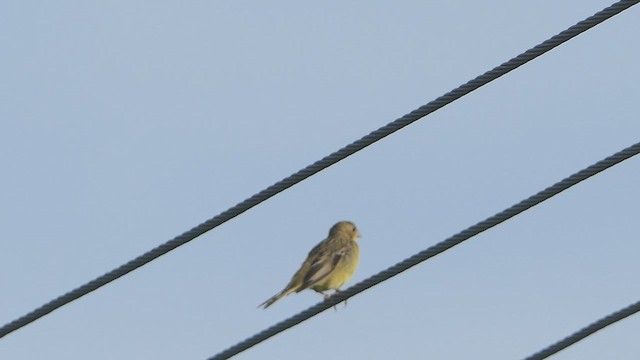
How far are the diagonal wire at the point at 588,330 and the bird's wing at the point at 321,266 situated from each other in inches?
236

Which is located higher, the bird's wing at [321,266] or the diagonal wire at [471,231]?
the bird's wing at [321,266]

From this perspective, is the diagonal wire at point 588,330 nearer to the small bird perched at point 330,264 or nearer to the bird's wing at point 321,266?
the small bird perched at point 330,264

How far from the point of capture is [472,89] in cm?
1026

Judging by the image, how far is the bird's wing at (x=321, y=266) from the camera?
602 inches

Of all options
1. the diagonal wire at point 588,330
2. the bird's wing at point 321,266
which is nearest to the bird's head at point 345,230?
the bird's wing at point 321,266

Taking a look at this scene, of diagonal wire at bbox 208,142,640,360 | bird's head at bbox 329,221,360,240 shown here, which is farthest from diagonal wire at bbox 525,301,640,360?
bird's head at bbox 329,221,360,240

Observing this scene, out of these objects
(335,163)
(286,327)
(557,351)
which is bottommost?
(557,351)

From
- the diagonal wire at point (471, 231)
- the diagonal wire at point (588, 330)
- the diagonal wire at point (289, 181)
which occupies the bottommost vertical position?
the diagonal wire at point (588, 330)

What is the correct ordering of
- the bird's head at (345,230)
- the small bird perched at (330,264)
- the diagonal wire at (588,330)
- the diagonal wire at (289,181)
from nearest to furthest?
the diagonal wire at (588,330) < the diagonal wire at (289,181) < the small bird perched at (330,264) < the bird's head at (345,230)

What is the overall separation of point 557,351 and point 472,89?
5.58 feet

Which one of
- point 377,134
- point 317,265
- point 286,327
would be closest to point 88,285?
point 286,327

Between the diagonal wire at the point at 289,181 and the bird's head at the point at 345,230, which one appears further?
the bird's head at the point at 345,230

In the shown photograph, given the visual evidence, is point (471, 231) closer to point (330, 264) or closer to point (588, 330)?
point (588, 330)

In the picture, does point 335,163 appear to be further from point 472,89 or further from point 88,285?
point 88,285
